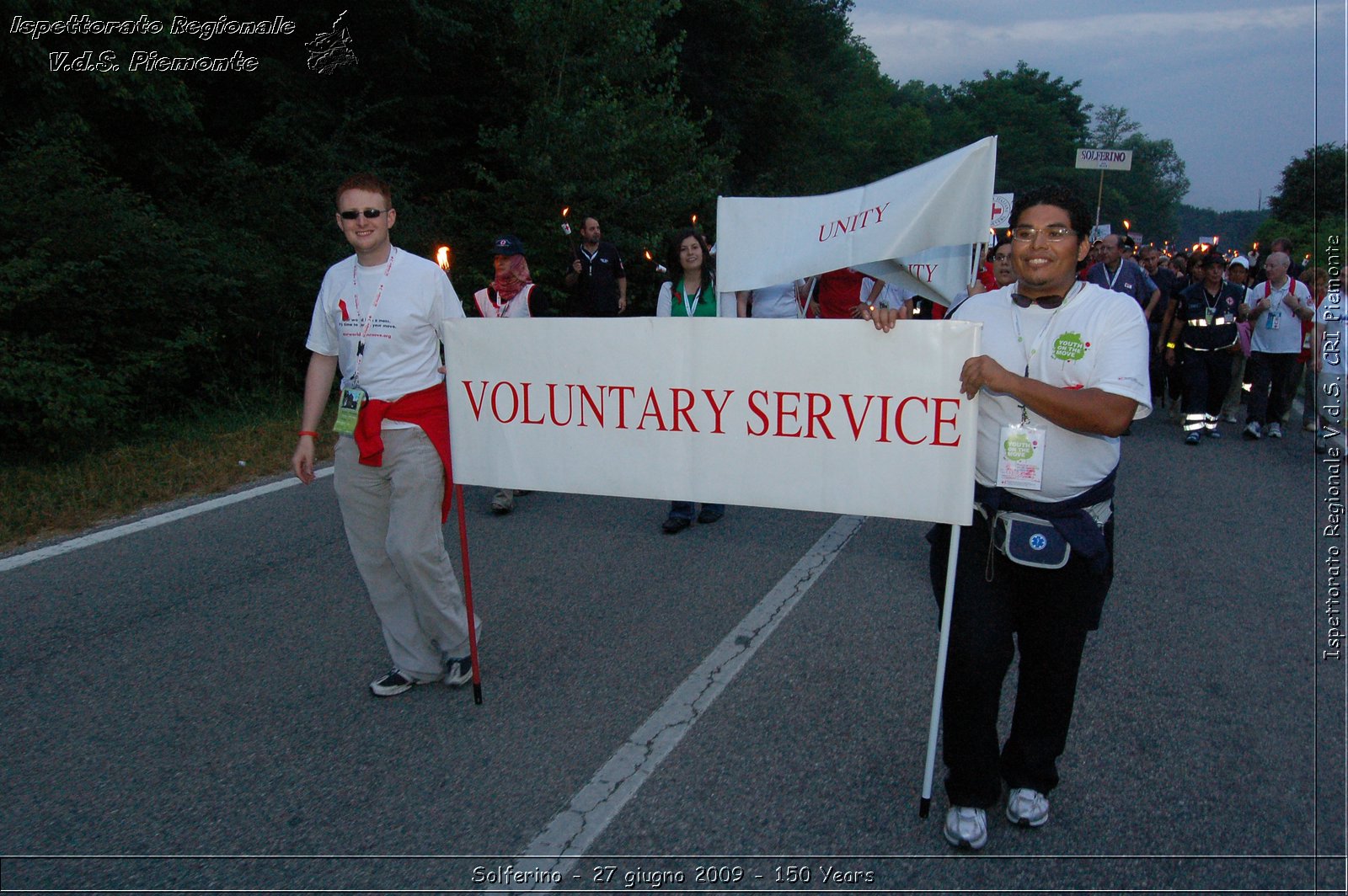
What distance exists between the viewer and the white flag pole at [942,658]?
118 inches

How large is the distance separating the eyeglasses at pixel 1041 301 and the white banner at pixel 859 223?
1.83 metres

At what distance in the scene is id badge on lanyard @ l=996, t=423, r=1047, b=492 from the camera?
2852 millimetres

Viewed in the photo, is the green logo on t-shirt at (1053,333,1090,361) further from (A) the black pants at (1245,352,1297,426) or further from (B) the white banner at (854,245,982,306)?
(A) the black pants at (1245,352,1297,426)

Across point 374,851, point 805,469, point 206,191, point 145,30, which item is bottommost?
point 374,851

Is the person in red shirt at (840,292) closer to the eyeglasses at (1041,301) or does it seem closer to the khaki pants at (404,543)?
the khaki pants at (404,543)

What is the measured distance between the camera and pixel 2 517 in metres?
6.71

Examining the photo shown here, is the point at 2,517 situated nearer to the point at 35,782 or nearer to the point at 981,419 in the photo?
the point at 35,782

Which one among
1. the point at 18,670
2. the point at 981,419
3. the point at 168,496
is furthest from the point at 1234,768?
the point at 168,496

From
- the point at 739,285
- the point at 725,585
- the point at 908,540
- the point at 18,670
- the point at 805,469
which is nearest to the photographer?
the point at 805,469

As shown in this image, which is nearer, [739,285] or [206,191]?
[739,285]

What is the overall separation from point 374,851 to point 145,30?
1245 centimetres

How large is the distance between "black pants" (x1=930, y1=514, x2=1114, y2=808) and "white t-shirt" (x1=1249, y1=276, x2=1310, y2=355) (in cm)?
941

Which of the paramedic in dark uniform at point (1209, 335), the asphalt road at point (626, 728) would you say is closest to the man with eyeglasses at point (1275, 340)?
the paramedic in dark uniform at point (1209, 335)

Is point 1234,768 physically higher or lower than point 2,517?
lower
